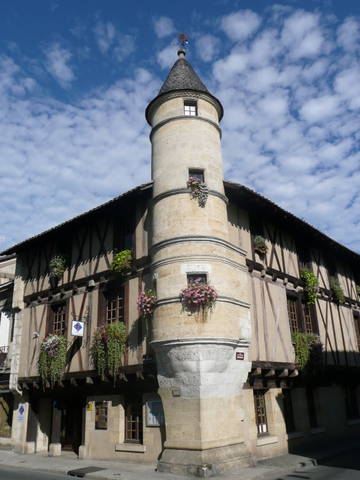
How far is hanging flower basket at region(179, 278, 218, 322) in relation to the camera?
11070mm

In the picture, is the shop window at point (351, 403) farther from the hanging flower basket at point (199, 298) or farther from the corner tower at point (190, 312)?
the hanging flower basket at point (199, 298)

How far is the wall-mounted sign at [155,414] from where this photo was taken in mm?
11492

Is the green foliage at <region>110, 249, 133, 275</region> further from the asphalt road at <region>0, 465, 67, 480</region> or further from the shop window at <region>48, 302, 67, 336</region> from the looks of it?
the asphalt road at <region>0, 465, 67, 480</region>

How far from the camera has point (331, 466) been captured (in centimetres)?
1136

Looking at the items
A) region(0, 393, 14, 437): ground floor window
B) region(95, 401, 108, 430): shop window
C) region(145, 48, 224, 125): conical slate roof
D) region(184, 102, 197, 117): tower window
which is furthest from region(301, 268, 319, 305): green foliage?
region(0, 393, 14, 437): ground floor window

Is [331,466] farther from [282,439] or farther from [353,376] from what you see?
[353,376]

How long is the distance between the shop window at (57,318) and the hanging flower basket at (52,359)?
635 millimetres

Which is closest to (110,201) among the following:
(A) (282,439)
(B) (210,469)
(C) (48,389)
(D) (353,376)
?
(C) (48,389)

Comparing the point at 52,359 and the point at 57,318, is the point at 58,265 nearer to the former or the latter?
the point at 57,318

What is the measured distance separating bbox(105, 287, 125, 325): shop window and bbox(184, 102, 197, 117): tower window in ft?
20.5

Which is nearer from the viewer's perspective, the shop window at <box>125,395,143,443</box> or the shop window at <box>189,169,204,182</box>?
the shop window at <box>125,395,143,443</box>

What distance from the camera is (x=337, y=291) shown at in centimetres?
1850

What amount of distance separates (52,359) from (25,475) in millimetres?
4159

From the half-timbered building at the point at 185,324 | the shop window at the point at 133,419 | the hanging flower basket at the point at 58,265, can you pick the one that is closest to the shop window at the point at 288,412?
the half-timbered building at the point at 185,324
